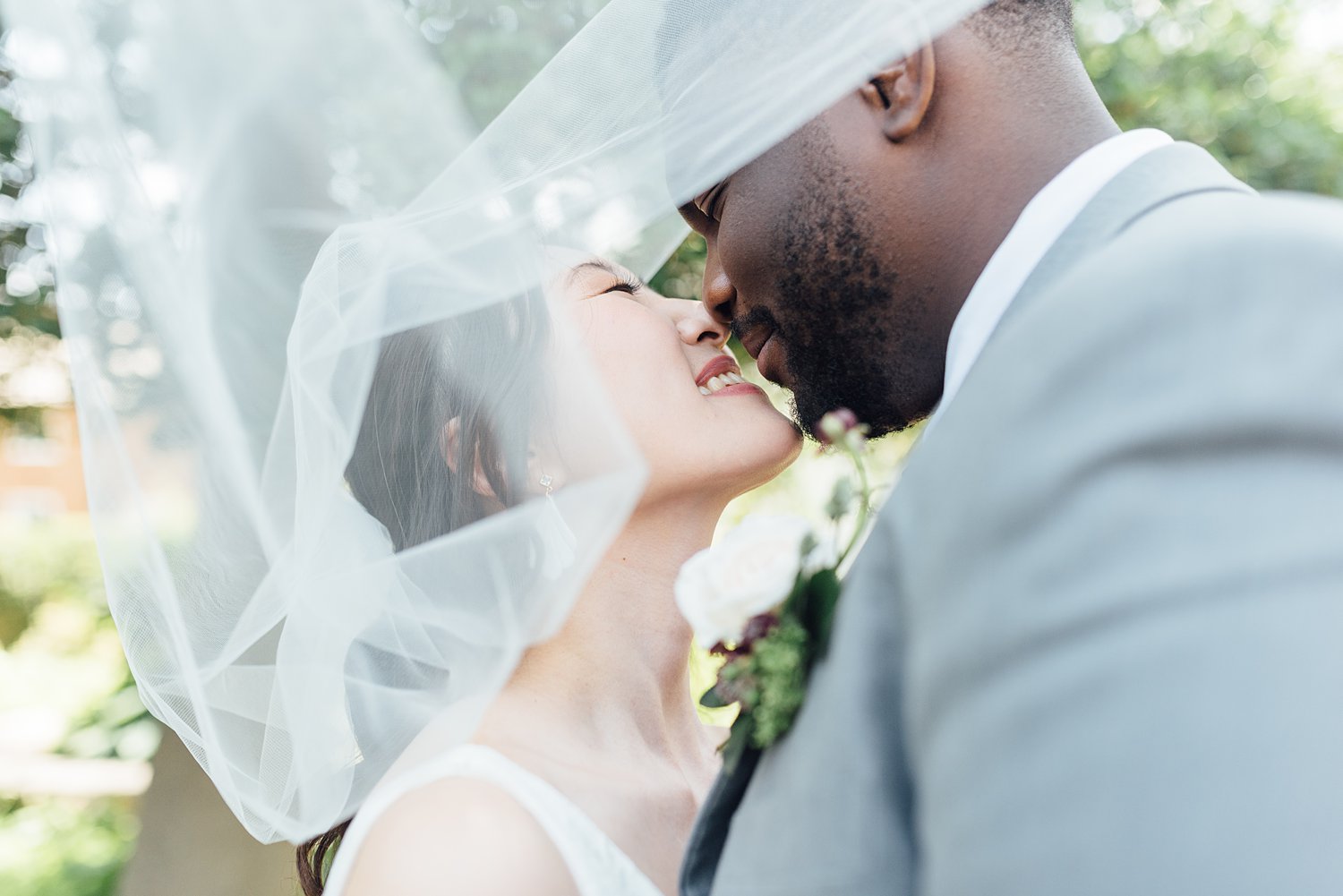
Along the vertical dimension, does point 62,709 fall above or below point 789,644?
below

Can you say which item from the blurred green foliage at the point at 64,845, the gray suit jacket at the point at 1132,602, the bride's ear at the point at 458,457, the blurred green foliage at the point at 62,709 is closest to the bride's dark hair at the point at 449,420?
the bride's ear at the point at 458,457

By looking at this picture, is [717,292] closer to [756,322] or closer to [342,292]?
[756,322]

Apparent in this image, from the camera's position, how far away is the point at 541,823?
7.43 ft

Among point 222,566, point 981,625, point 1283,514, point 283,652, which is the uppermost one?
point 1283,514

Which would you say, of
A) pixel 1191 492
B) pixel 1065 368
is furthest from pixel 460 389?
pixel 1191 492

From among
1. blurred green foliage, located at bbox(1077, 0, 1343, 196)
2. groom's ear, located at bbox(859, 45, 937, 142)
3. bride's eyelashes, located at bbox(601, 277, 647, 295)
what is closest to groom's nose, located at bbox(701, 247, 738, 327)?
bride's eyelashes, located at bbox(601, 277, 647, 295)

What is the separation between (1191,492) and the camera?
1.16m

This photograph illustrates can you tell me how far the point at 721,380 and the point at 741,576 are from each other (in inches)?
52.5

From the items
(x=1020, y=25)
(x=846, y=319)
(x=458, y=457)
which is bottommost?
(x=458, y=457)

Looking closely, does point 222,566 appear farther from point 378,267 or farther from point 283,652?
point 378,267

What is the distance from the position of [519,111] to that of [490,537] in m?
0.80

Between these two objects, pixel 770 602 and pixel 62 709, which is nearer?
pixel 770 602

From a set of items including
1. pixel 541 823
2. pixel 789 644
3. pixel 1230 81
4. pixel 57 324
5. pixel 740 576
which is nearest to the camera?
pixel 789 644

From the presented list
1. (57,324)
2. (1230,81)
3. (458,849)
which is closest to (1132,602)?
(458,849)
